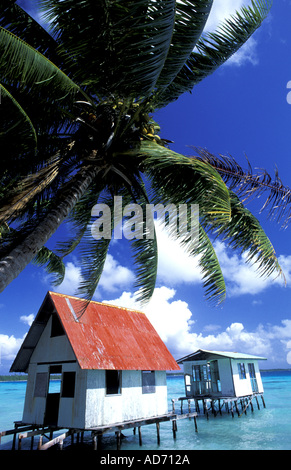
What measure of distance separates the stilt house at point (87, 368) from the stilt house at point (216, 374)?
9.72m

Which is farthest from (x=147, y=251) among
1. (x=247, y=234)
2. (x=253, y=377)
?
(x=253, y=377)

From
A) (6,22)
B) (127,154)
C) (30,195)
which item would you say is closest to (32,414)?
(30,195)

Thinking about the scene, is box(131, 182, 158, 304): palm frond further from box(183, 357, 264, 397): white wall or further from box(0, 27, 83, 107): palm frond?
box(183, 357, 264, 397): white wall

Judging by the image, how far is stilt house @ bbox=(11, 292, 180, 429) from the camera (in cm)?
1304

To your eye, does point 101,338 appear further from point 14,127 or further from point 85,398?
point 14,127

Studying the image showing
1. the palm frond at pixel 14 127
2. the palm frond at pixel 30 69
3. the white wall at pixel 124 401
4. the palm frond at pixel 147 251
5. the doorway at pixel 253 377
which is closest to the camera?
the palm frond at pixel 30 69

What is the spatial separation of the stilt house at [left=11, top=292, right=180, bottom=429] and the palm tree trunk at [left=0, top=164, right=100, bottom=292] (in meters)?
8.30

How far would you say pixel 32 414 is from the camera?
1444cm

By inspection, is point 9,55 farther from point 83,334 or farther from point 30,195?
point 83,334

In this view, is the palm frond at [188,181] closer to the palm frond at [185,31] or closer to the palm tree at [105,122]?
the palm tree at [105,122]

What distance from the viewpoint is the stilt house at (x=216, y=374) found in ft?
81.6

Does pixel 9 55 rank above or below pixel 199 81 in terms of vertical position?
below

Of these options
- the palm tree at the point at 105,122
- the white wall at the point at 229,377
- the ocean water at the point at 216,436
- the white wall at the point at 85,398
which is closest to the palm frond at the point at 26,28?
the palm tree at the point at 105,122
